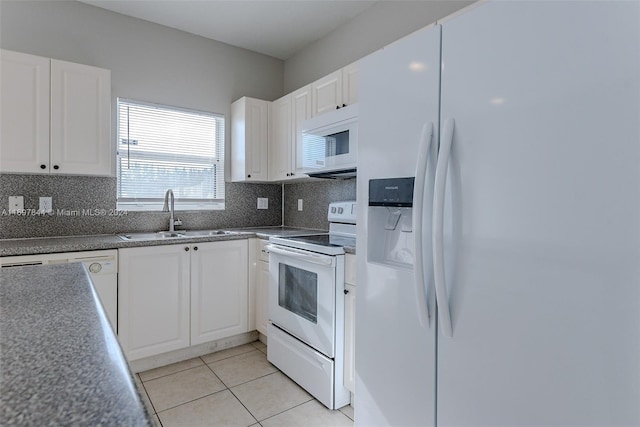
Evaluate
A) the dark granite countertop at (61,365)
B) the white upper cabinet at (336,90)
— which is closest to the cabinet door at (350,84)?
the white upper cabinet at (336,90)

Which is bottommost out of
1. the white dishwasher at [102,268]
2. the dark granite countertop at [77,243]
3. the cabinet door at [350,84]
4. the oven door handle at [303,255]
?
the white dishwasher at [102,268]

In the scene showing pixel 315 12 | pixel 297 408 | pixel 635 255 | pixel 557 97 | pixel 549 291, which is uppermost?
pixel 315 12

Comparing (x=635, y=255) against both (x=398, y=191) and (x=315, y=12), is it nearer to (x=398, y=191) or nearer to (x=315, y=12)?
(x=398, y=191)

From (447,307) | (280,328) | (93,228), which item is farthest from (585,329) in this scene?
(93,228)

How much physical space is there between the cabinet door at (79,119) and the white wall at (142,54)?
38cm

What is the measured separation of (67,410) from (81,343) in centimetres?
20

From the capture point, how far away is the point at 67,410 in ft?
1.17

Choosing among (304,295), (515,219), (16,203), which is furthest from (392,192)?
(16,203)

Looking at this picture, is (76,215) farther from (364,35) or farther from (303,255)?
(364,35)

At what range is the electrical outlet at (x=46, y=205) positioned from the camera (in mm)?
2455

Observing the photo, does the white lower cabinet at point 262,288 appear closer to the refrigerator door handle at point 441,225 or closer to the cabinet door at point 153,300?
the cabinet door at point 153,300

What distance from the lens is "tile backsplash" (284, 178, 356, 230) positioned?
288cm

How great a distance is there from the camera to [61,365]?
0.46 metres

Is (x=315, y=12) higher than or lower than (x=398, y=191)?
higher
